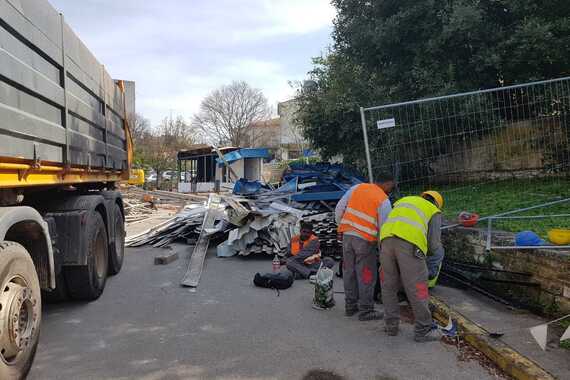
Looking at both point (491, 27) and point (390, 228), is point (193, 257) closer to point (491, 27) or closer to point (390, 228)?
point (390, 228)

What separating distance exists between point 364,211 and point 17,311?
11.3 feet

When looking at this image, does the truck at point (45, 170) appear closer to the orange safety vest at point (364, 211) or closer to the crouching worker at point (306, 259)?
the crouching worker at point (306, 259)

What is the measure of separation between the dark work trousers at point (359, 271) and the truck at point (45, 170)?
2962mm

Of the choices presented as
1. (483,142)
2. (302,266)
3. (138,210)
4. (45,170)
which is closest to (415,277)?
(302,266)

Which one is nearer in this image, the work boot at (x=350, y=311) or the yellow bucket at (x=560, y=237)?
the yellow bucket at (x=560, y=237)

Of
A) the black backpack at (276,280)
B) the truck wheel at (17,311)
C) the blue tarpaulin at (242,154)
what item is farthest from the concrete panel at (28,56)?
the blue tarpaulin at (242,154)

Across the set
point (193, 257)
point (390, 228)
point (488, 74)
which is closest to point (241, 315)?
point (390, 228)

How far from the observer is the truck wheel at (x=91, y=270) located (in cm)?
519

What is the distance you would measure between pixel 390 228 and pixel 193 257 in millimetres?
4882

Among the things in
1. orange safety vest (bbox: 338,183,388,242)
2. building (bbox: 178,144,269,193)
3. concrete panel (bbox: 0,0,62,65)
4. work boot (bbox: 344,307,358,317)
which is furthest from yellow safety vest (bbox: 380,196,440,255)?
building (bbox: 178,144,269,193)

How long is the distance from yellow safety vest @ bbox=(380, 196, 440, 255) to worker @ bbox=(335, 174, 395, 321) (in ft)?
1.65

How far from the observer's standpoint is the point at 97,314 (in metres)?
5.32

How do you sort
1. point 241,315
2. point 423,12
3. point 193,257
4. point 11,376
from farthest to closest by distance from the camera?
point 423,12 → point 193,257 → point 241,315 → point 11,376

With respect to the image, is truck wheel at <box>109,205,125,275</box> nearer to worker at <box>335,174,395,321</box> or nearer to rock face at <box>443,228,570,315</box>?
worker at <box>335,174,395,321</box>
